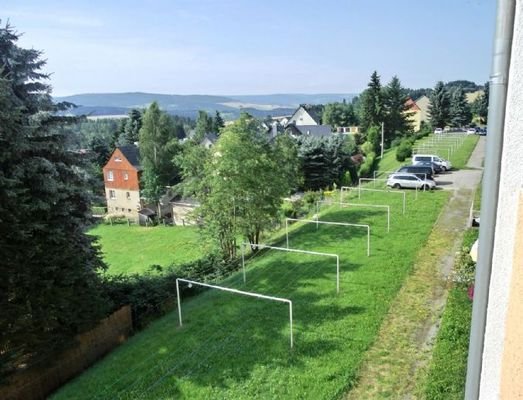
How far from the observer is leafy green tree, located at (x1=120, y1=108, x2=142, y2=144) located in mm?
65500

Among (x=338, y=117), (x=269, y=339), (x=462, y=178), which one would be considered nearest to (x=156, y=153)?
(x=462, y=178)

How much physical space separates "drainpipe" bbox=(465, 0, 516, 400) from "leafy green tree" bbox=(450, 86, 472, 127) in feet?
226

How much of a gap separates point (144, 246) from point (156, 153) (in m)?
15.8

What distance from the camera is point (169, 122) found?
5069 centimetres

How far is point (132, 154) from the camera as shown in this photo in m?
49.0

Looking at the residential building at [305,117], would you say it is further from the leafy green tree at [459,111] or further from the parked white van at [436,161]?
the parked white van at [436,161]

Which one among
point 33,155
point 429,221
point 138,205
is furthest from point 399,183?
point 138,205

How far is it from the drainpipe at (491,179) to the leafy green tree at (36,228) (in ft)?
33.8

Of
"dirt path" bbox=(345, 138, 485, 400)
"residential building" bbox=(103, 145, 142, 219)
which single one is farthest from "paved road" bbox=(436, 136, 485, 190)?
"residential building" bbox=(103, 145, 142, 219)

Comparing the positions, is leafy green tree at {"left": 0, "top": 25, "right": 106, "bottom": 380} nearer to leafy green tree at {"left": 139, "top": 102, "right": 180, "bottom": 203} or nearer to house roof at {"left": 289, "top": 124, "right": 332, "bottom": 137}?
leafy green tree at {"left": 139, "top": 102, "right": 180, "bottom": 203}

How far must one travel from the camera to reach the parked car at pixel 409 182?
86.7 ft

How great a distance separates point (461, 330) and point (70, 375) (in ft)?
32.9

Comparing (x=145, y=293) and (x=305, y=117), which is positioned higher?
(x=305, y=117)

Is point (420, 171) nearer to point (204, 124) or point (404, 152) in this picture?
point (404, 152)
